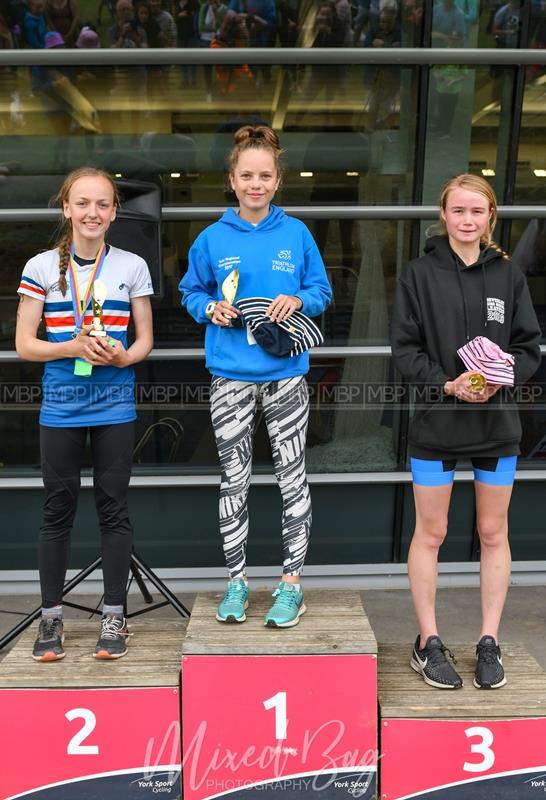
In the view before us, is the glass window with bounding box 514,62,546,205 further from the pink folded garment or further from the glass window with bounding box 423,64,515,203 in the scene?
the pink folded garment

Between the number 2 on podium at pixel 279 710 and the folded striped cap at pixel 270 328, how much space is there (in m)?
1.23

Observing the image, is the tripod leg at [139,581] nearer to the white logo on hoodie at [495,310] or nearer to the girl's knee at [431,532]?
the girl's knee at [431,532]

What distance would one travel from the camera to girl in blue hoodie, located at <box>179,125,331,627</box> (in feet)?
10.2

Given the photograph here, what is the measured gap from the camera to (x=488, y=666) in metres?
2.97

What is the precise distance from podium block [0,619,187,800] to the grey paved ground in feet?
3.74

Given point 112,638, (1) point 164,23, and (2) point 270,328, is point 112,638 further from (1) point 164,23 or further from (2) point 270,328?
(1) point 164,23

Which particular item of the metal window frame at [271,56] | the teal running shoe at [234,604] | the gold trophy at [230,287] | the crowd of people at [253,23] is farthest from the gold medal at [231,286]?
the crowd of people at [253,23]

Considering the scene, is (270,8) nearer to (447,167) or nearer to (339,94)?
(339,94)

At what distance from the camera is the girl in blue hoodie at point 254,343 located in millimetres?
3104

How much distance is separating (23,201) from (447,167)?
7.68 ft

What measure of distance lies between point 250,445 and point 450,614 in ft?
5.98

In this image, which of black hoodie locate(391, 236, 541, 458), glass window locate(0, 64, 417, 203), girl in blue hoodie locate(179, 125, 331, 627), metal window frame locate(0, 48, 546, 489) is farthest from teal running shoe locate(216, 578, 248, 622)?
glass window locate(0, 64, 417, 203)

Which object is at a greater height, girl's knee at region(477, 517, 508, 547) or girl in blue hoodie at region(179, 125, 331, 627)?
girl in blue hoodie at region(179, 125, 331, 627)

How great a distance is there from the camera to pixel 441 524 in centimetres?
310
